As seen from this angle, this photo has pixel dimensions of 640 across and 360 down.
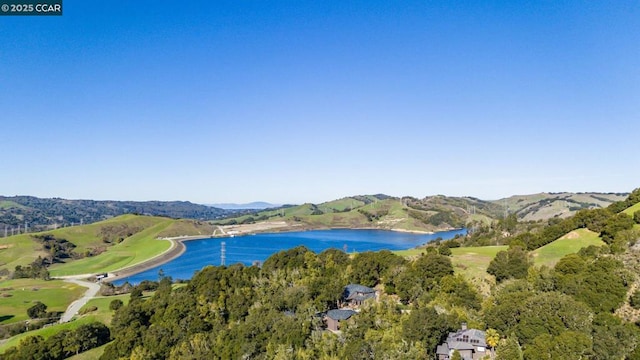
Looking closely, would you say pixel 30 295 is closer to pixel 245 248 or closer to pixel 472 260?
pixel 245 248

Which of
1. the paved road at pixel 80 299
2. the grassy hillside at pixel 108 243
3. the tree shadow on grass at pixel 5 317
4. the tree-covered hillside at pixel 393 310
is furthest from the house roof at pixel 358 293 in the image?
the grassy hillside at pixel 108 243

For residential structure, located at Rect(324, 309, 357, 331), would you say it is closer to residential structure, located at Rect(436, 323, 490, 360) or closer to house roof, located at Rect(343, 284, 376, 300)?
house roof, located at Rect(343, 284, 376, 300)

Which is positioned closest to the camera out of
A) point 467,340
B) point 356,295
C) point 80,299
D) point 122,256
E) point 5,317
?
point 467,340

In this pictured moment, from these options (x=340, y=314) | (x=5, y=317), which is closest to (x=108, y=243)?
(x=5, y=317)

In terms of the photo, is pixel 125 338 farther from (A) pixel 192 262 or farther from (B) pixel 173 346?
(A) pixel 192 262

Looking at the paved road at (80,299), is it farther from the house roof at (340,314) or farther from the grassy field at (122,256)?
the house roof at (340,314)

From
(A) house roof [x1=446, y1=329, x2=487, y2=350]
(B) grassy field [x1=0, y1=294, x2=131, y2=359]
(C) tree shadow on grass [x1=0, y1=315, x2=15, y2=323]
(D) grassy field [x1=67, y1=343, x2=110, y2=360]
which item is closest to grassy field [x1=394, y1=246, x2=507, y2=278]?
(A) house roof [x1=446, y1=329, x2=487, y2=350]
